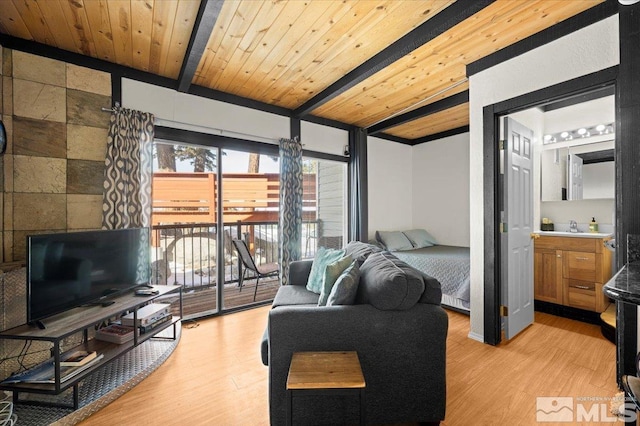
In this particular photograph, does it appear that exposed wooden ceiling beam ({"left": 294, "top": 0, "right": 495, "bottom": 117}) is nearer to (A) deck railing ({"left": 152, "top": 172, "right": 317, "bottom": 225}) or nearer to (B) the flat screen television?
(A) deck railing ({"left": 152, "top": 172, "right": 317, "bottom": 225})

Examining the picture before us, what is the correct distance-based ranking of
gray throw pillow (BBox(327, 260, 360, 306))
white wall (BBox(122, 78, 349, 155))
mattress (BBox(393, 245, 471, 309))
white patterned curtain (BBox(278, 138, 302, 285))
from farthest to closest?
white patterned curtain (BBox(278, 138, 302, 285)), mattress (BBox(393, 245, 471, 309)), white wall (BBox(122, 78, 349, 155)), gray throw pillow (BBox(327, 260, 360, 306))

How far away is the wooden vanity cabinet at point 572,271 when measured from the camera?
9.68 feet

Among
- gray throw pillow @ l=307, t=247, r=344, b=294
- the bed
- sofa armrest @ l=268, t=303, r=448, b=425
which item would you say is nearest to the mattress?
the bed

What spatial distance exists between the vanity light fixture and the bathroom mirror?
0.10 metres

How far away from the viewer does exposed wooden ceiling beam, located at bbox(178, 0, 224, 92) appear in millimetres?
1808

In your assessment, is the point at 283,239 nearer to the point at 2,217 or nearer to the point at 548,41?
the point at 2,217

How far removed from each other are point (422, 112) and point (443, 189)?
160cm

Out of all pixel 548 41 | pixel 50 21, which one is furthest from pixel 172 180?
pixel 548 41

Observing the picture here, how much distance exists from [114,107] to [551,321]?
508 cm

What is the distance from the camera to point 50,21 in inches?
80.8

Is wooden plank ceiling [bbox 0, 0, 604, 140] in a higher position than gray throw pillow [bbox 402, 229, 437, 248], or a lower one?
higher

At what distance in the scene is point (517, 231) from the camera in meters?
2.76

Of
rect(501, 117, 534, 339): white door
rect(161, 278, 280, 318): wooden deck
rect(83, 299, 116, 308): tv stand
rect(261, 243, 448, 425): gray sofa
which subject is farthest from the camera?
rect(161, 278, 280, 318): wooden deck

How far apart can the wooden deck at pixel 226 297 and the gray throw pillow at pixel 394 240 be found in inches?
74.0
